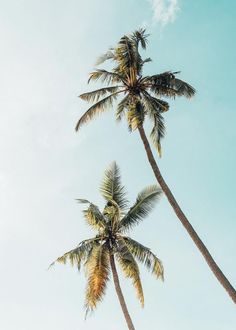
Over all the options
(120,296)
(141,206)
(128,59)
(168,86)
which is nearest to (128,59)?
(128,59)

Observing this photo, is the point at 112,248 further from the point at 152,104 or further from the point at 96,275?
the point at 152,104

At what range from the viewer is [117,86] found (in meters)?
22.9

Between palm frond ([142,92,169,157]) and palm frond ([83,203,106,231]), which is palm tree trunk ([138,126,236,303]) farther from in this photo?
palm frond ([83,203,106,231])

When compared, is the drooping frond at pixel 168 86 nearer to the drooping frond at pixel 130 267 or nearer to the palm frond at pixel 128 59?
the palm frond at pixel 128 59

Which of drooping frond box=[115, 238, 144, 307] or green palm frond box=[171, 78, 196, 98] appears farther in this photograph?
green palm frond box=[171, 78, 196, 98]

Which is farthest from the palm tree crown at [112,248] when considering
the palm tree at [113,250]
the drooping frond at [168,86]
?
the drooping frond at [168,86]

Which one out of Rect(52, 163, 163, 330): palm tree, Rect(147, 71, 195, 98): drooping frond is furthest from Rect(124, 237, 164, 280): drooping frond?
Rect(147, 71, 195, 98): drooping frond

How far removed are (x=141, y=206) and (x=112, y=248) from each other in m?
2.64

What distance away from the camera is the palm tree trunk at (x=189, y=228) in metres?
16.7

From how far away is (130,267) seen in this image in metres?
21.9

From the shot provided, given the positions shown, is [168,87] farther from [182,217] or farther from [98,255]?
[98,255]

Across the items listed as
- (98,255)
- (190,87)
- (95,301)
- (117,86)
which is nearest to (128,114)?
(117,86)

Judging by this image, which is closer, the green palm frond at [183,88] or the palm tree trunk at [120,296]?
the palm tree trunk at [120,296]

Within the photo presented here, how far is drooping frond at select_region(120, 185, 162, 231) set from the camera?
23438mm
